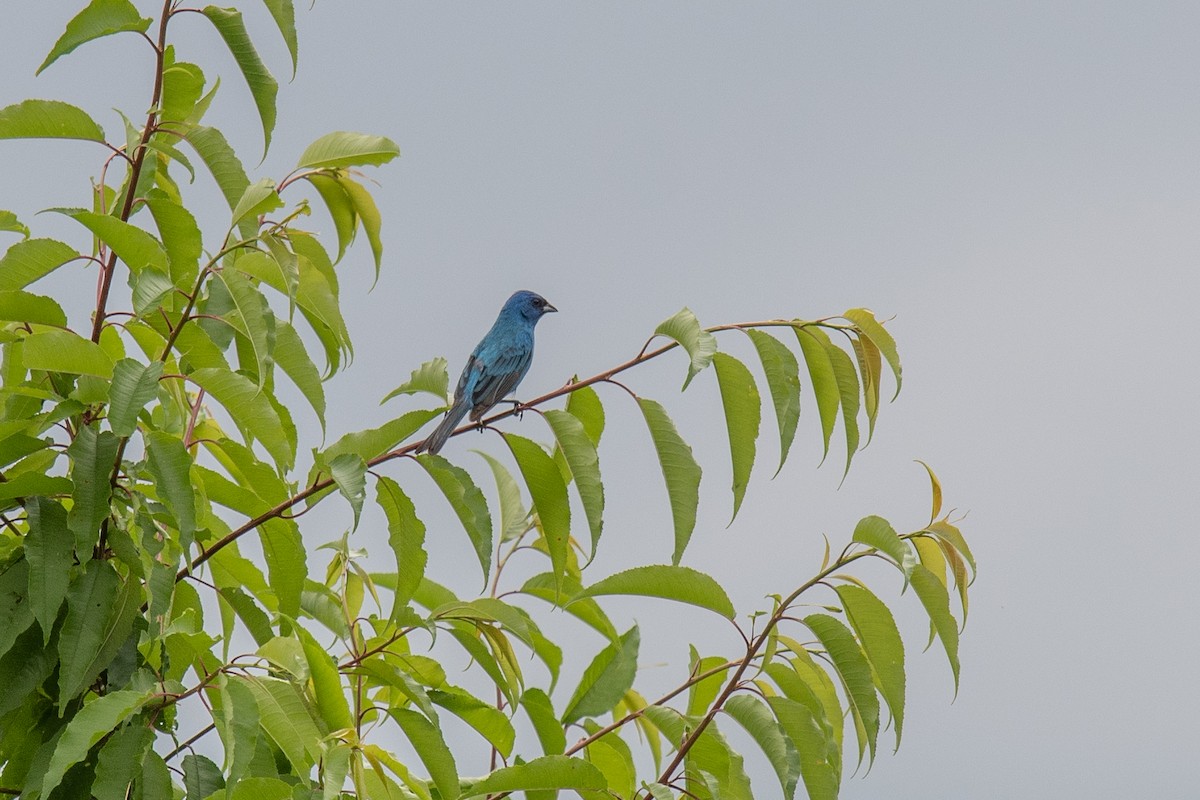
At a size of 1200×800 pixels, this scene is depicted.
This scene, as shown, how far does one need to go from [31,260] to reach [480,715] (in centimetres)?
169

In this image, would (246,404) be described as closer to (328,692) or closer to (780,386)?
(328,692)

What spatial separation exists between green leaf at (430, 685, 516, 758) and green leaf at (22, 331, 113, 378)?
3.95 ft

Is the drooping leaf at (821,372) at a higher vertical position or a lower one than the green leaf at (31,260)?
lower

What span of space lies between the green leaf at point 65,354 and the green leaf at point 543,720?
1441mm

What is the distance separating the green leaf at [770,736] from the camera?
3434 millimetres

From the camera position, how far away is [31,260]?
3.55 m

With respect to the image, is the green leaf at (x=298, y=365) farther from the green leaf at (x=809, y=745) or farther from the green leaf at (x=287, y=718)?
the green leaf at (x=809, y=745)

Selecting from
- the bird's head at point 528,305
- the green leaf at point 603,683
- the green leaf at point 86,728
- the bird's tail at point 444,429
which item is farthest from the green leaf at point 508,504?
the bird's head at point 528,305

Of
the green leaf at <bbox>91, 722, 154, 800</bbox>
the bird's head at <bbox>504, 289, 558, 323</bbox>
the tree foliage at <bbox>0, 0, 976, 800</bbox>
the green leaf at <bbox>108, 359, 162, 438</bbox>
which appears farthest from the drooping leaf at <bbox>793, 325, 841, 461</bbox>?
the bird's head at <bbox>504, 289, 558, 323</bbox>

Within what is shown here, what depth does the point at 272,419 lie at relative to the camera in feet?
10.7

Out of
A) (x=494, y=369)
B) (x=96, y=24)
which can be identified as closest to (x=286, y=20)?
(x=96, y=24)

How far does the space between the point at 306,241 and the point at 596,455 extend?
47.3 inches

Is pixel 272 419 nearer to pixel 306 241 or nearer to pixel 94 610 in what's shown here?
pixel 94 610

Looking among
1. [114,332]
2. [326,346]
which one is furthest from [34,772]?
[326,346]
